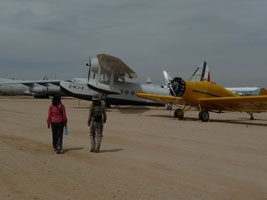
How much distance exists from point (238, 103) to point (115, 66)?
1088 centimetres

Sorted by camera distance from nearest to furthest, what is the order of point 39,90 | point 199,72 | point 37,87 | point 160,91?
point 199,72 → point 160,91 → point 39,90 → point 37,87

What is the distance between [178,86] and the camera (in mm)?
16922

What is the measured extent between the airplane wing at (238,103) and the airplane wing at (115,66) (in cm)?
793

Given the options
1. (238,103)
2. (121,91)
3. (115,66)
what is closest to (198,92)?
(238,103)

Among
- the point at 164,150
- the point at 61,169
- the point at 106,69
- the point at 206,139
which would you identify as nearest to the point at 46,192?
the point at 61,169

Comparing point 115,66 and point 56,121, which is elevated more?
point 115,66

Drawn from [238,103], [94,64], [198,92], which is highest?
[94,64]

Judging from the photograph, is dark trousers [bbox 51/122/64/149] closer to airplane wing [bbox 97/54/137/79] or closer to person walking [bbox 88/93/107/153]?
person walking [bbox 88/93/107/153]

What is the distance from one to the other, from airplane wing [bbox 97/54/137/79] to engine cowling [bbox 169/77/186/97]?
5997 millimetres

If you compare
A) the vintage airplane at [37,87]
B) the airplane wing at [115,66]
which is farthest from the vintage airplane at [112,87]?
the vintage airplane at [37,87]

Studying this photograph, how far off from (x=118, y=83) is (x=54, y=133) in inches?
761

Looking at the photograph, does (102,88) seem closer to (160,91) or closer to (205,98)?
(160,91)

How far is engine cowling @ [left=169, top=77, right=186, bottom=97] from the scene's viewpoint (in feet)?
55.1

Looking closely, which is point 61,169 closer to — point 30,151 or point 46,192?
point 46,192
